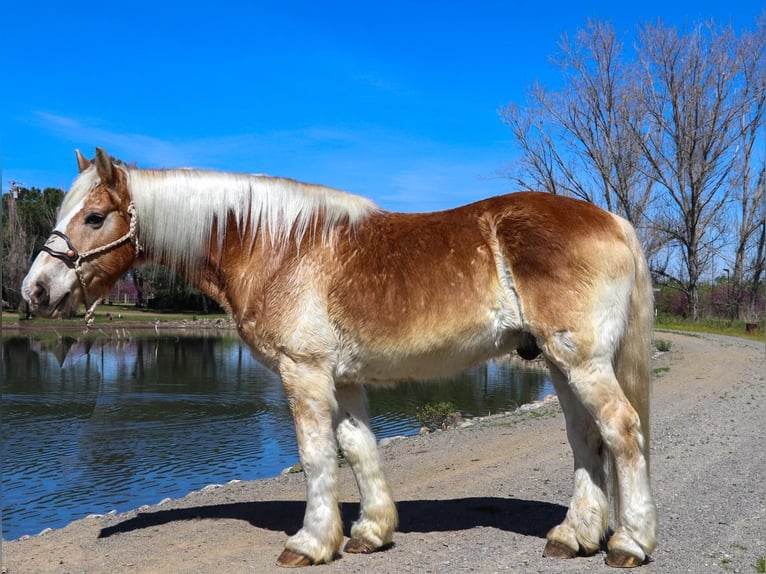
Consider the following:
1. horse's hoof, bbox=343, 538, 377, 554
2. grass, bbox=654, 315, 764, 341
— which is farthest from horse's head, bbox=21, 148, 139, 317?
grass, bbox=654, 315, 764, 341

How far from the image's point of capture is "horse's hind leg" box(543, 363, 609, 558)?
14.0 feet

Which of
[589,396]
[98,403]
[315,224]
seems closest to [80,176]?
[315,224]

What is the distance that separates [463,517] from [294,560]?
1.64 meters

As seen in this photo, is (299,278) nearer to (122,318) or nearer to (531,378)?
(531,378)

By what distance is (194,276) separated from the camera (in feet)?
15.4

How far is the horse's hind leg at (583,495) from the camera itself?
14.0ft

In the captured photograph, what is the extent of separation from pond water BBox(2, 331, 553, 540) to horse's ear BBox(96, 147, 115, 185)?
19.3 feet

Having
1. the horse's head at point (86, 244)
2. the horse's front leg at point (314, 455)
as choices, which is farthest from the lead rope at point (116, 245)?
the horse's front leg at point (314, 455)

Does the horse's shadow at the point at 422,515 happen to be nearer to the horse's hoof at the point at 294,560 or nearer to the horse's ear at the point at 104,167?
the horse's hoof at the point at 294,560

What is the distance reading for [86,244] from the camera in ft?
14.8

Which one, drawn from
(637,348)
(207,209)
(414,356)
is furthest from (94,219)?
(637,348)

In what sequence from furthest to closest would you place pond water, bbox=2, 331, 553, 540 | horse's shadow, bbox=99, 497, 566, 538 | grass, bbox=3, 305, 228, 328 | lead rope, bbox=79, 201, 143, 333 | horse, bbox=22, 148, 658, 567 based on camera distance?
grass, bbox=3, 305, 228, 328
pond water, bbox=2, 331, 553, 540
horse's shadow, bbox=99, 497, 566, 538
lead rope, bbox=79, 201, 143, 333
horse, bbox=22, 148, 658, 567

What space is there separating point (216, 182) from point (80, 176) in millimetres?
894

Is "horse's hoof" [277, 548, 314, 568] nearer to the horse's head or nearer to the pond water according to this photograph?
the horse's head
